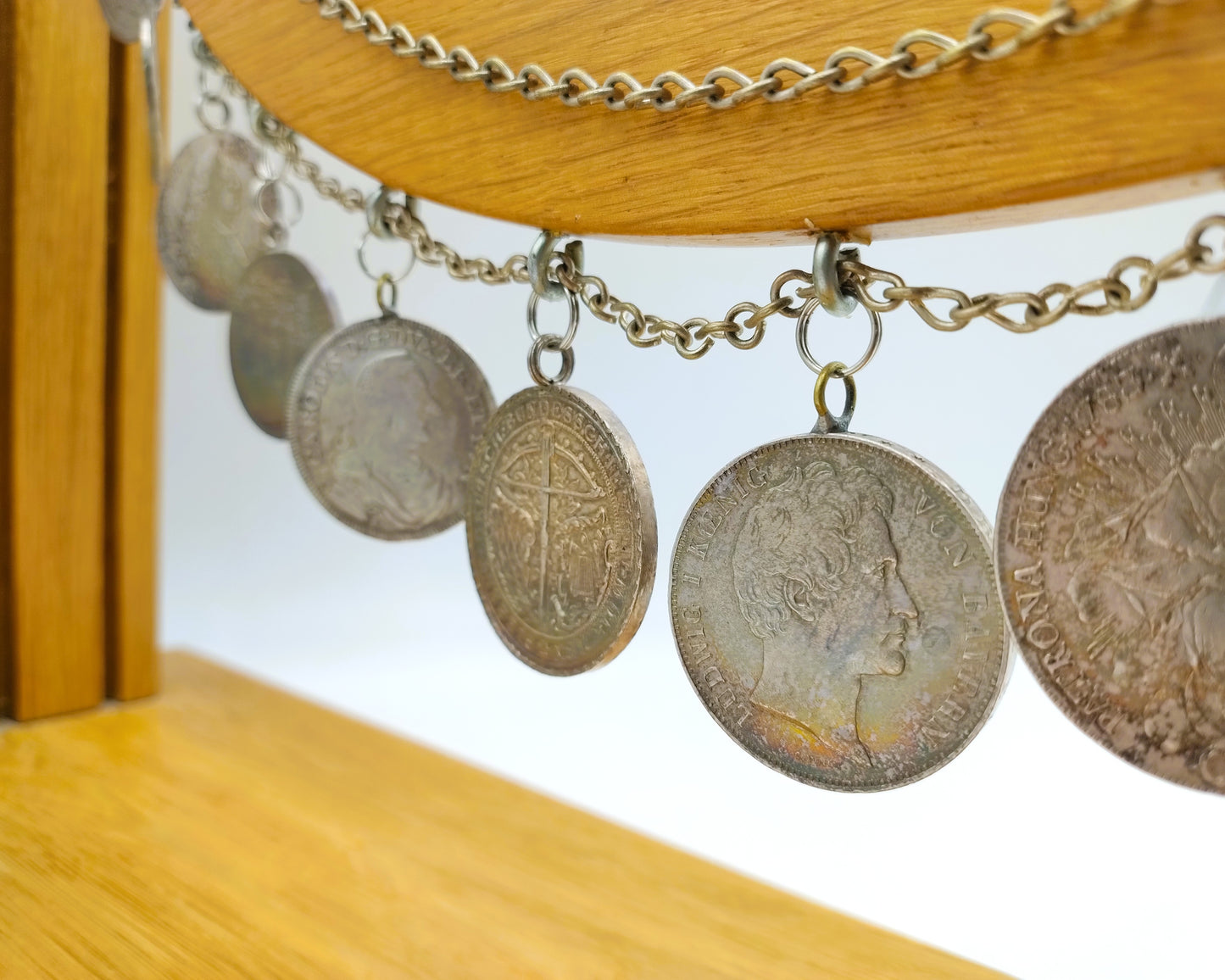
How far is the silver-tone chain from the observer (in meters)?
0.48

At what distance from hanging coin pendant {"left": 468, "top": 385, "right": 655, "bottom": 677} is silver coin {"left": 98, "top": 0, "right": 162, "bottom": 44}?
1.80 feet

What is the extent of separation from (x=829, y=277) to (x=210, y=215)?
660 mm

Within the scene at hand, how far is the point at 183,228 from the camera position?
1029mm

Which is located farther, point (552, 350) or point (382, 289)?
point (382, 289)

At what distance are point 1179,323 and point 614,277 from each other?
2.64 feet

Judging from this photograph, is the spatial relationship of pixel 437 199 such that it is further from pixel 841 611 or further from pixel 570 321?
pixel 841 611

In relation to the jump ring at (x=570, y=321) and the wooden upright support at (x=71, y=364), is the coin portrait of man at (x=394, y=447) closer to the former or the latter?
the jump ring at (x=570, y=321)

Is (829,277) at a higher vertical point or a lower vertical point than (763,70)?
lower

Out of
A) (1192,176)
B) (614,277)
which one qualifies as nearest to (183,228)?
(614,277)

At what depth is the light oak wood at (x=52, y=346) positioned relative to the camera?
3.34ft

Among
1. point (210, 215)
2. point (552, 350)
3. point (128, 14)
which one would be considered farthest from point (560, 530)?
point (128, 14)

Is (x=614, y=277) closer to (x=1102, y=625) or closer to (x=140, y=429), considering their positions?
(x=140, y=429)

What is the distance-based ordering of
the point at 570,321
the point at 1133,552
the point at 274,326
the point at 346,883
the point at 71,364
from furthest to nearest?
1. the point at 71,364
2. the point at 274,326
3. the point at 346,883
4. the point at 570,321
5. the point at 1133,552

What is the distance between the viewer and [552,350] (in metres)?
0.70
